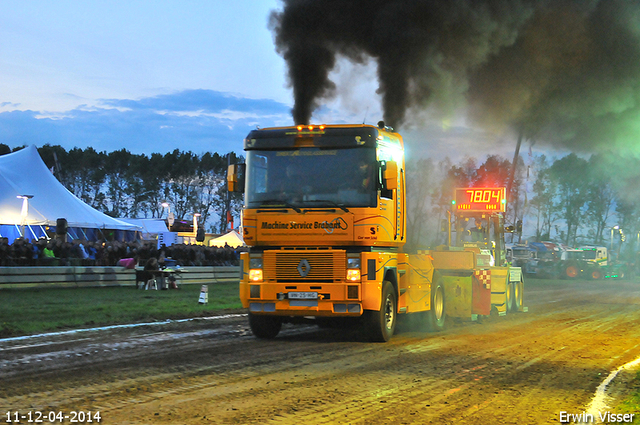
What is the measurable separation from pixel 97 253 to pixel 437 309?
17.0 m

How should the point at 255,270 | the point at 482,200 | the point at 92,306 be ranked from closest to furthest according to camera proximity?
1. the point at 255,270
2. the point at 92,306
3. the point at 482,200

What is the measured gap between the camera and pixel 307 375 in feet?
26.2

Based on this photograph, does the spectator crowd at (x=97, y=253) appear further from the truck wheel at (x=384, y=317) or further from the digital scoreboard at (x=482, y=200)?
the truck wheel at (x=384, y=317)

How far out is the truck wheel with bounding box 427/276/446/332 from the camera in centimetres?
1362

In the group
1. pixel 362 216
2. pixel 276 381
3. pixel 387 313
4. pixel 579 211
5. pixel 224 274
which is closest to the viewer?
pixel 276 381

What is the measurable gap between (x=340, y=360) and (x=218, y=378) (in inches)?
86.0

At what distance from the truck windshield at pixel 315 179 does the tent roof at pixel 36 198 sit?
952 inches

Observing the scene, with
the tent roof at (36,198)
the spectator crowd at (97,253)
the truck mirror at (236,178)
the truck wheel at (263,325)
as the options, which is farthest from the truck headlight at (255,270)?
the tent roof at (36,198)

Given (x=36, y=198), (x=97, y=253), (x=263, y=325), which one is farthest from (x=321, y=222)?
(x=36, y=198)

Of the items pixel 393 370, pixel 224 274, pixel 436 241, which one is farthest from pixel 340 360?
pixel 224 274

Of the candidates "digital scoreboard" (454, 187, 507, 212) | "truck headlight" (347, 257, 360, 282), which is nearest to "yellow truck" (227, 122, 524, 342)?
"truck headlight" (347, 257, 360, 282)

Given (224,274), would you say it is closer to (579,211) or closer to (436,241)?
(436,241)

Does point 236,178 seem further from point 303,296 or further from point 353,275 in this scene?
point 353,275

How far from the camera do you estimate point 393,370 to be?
27.8ft
